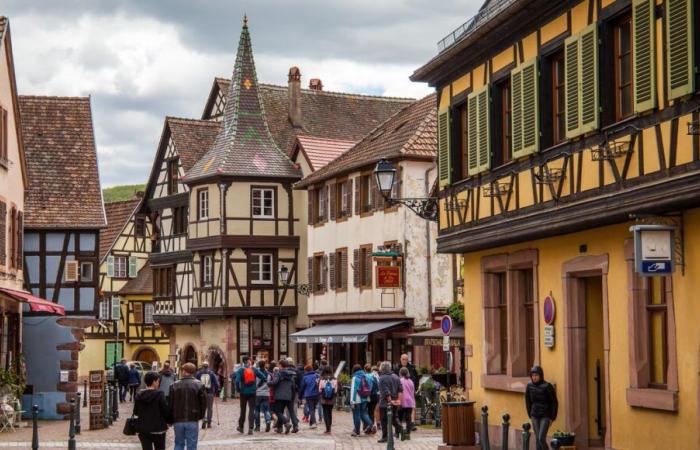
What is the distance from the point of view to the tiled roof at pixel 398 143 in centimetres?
4503

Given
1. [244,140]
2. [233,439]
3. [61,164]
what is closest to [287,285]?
[244,140]

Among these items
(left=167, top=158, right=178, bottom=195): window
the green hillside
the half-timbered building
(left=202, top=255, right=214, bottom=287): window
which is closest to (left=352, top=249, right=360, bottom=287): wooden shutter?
(left=202, top=255, right=214, bottom=287): window

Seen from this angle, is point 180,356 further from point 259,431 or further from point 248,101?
point 259,431

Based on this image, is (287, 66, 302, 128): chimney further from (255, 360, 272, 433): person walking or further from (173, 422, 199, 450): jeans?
(173, 422, 199, 450): jeans

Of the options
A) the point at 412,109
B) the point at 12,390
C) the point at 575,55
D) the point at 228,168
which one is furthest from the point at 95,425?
the point at 228,168

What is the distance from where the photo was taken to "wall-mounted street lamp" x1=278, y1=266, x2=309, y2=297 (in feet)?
169

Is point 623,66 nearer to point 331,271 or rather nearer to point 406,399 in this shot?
point 406,399

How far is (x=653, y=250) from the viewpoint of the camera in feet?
51.7

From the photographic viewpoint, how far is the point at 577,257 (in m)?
19.8

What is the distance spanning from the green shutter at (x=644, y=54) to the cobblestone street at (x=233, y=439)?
36.1 ft

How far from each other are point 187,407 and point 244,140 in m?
39.2

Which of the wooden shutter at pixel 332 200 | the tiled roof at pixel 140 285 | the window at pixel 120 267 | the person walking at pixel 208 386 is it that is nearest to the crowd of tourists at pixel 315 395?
the person walking at pixel 208 386

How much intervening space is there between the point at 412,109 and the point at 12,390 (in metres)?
20.8

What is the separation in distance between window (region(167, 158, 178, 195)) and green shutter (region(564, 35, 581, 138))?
43.5m
